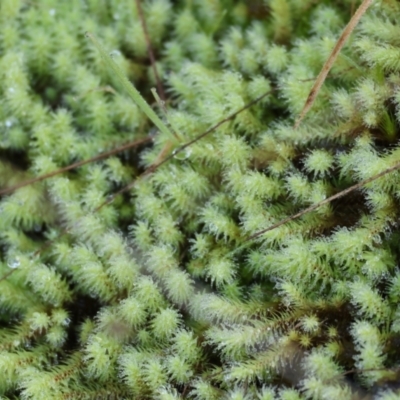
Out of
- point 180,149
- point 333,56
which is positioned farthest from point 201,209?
point 333,56

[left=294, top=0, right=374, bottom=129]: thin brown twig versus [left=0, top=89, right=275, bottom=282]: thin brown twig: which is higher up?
[left=294, top=0, right=374, bottom=129]: thin brown twig

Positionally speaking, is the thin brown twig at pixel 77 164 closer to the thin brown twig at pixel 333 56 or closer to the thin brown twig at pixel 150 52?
the thin brown twig at pixel 150 52

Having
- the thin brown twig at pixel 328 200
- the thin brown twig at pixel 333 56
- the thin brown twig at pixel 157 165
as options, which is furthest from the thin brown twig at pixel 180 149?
the thin brown twig at pixel 328 200

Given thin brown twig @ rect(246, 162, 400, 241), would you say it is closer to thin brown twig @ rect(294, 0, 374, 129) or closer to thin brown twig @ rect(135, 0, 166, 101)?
thin brown twig @ rect(294, 0, 374, 129)

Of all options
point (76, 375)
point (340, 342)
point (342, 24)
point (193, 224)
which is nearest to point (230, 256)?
point (193, 224)

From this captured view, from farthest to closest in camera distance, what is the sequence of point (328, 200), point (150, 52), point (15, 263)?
point (150, 52)
point (15, 263)
point (328, 200)

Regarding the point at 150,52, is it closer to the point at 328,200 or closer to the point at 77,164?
the point at 77,164

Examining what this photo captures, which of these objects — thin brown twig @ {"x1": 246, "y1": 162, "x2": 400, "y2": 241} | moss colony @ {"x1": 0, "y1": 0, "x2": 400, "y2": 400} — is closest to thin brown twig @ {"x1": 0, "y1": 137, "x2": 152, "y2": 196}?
moss colony @ {"x1": 0, "y1": 0, "x2": 400, "y2": 400}
